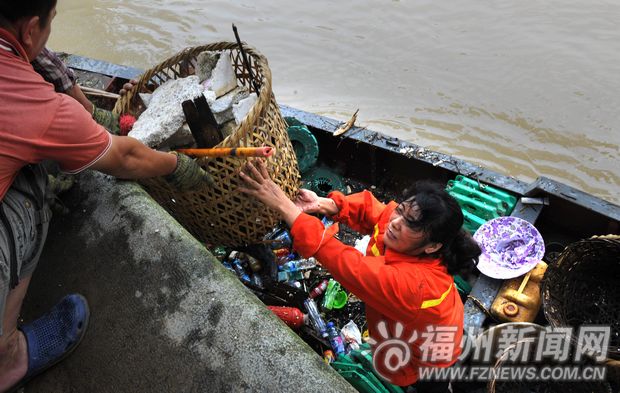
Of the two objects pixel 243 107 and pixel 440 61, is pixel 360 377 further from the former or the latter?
pixel 440 61

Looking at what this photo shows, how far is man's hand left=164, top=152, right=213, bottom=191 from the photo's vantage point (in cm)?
190

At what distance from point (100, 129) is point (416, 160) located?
2.30 meters

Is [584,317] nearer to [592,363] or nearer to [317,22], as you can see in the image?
[592,363]

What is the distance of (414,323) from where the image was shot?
213 centimetres

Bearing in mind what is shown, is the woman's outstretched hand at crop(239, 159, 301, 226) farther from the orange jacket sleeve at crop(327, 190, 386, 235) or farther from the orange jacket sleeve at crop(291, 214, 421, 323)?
the orange jacket sleeve at crop(327, 190, 386, 235)

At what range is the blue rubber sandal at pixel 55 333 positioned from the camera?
179cm

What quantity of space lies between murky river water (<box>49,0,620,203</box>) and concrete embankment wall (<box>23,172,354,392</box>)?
375 centimetres

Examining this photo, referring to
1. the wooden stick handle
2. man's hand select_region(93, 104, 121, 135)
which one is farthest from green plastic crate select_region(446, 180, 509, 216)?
man's hand select_region(93, 104, 121, 135)

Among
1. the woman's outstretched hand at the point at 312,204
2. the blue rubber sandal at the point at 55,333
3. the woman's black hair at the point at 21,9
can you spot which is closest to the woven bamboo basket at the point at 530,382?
the woman's outstretched hand at the point at 312,204

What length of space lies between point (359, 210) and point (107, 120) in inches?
55.3

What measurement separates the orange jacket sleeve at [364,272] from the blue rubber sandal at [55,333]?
0.96m

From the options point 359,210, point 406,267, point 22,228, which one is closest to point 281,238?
point 359,210

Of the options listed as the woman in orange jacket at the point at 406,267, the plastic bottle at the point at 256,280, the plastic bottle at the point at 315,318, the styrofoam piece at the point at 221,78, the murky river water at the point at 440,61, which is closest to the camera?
the woman in orange jacket at the point at 406,267

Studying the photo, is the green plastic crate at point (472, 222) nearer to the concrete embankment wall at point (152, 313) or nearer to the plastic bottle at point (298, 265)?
the plastic bottle at point (298, 265)
